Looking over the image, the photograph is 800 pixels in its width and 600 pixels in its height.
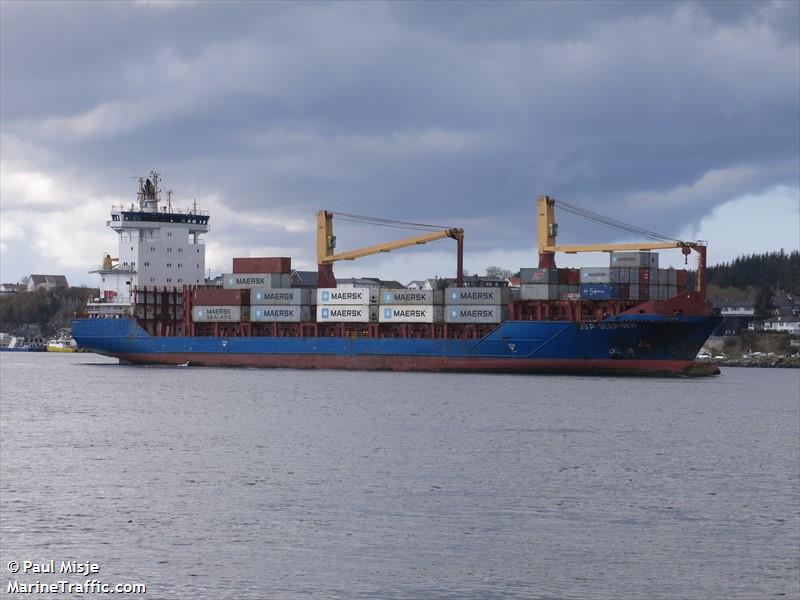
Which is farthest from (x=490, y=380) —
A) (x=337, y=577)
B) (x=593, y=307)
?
(x=337, y=577)

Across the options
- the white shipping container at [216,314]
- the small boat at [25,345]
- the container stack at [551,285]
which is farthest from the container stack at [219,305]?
the small boat at [25,345]

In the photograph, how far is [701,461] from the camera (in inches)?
1320

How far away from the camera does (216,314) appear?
7562 centimetres

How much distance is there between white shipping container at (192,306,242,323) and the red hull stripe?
2257mm

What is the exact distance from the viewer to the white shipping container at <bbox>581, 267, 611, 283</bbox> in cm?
6406

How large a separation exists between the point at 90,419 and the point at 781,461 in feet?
78.3

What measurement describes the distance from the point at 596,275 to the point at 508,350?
6.27 meters

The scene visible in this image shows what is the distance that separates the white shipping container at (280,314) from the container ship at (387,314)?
86 mm

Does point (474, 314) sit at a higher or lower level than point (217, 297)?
lower

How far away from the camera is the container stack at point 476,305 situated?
6675cm

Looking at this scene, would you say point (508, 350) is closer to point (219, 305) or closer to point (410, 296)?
point (410, 296)

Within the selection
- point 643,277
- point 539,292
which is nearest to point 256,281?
point 539,292

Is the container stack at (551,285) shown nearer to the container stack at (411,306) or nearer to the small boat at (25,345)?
the container stack at (411,306)

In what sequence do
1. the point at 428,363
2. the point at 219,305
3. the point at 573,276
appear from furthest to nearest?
1. the point at 219,305
2. the point at 428,363
3. the point at 573,276
